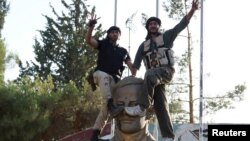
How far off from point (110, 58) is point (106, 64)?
79 millimetres

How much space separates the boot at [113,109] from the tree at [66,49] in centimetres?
2268

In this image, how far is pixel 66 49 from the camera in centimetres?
2930

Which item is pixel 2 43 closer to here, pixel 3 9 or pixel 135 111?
pixel 3 9

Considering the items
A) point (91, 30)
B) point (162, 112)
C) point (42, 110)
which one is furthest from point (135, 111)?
point (42, 110)

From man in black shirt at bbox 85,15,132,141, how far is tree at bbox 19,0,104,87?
22.3 meters

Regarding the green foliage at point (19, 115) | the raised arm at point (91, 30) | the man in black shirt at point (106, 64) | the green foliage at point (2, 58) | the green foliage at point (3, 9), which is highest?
the green foliage at point (3, 9)

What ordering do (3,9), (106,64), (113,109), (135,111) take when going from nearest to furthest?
(135,111), (113,109), (106,64), (3,9)

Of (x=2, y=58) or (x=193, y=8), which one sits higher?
(x=2, y=58)

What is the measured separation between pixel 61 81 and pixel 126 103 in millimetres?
23380

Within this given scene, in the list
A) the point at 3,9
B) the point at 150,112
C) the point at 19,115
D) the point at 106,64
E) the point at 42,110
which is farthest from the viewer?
the point at 3,9

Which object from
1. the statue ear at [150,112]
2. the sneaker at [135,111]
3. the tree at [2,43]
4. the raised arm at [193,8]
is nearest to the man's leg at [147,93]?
the sneaker at [135,111]

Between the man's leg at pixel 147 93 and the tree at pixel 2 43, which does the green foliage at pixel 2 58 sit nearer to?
the tree at pixel 2 43

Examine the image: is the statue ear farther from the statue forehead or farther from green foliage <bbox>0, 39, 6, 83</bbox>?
green foliage <bbox>0, 39, 6, 83</bbox>

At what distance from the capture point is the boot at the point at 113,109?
5512 mm
